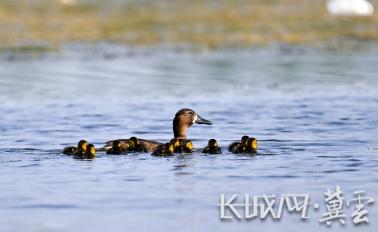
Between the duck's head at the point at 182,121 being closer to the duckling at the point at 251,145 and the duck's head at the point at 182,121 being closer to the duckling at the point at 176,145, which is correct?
the duckling at the point at 176,145

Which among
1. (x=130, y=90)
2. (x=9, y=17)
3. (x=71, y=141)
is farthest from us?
(x=9, y=17)

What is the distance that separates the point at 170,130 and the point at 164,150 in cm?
385

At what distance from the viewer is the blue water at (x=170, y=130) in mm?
10773

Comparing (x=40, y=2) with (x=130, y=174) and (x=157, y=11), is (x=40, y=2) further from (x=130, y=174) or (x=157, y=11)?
(x=130, y=174)

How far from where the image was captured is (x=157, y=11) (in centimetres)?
4175

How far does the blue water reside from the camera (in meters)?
10.8

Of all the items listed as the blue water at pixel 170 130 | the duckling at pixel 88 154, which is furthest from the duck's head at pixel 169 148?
the duckling at pixel 88 154

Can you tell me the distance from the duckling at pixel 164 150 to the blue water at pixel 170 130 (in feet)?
0.35

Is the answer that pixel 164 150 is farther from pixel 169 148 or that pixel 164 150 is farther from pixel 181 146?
pixel 181 146

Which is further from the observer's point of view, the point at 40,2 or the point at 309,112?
the point at 40,2

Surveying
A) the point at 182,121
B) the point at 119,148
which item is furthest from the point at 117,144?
the point at 182,121

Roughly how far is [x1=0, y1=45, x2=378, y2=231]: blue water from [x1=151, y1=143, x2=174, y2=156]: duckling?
11 centimetres

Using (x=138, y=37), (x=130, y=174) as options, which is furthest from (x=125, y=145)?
(x=138, y=37)

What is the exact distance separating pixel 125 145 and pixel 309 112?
5.90 m
